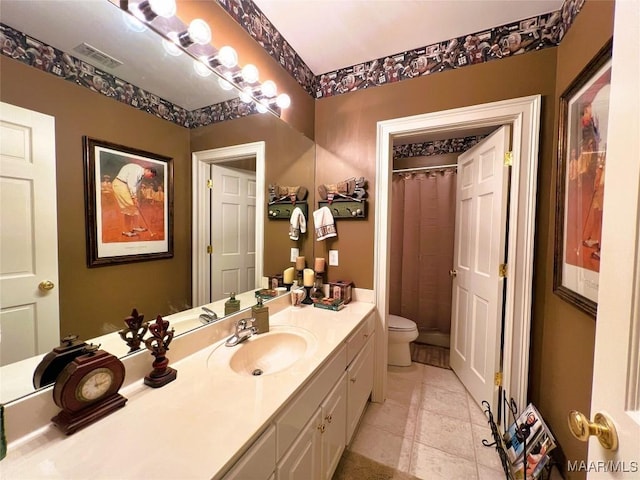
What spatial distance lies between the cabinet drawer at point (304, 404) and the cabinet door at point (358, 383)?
0.26 m

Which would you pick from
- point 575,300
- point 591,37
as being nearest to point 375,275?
point 575,300

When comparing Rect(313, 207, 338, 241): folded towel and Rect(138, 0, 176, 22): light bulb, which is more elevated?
Rect(138, 0, 176, 22): light bulb

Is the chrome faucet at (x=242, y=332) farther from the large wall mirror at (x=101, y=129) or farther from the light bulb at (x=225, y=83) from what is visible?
the light bulb at (x=225, y=83)

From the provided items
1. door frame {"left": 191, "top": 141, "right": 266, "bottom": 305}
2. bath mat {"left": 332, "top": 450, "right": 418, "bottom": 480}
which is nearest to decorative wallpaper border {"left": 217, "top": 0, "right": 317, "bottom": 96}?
door frame {"left": 191, "top": 141, "right": 266, "bottom": 305}

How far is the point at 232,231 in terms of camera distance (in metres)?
1.42

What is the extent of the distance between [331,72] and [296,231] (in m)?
1.26

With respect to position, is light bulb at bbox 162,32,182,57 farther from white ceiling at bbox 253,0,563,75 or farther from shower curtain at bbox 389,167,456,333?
shower curtain at bbox 389,167,456,333

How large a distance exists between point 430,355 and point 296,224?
6.62 ft

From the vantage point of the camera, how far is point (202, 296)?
122cm

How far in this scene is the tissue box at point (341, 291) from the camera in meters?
1.83

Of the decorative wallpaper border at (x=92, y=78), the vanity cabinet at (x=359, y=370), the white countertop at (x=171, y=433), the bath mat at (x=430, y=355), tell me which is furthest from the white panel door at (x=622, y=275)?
the bath mat at (x=430, y=355)

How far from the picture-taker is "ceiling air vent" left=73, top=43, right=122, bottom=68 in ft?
2.57

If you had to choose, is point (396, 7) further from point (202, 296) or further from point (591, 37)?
point (202, 296)

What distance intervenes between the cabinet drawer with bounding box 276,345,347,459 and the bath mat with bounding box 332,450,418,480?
59 centimetres
